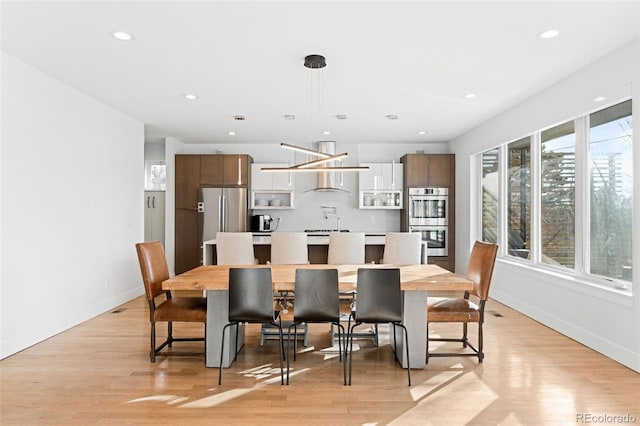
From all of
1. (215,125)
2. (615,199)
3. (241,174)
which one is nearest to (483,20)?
→ (615,199)

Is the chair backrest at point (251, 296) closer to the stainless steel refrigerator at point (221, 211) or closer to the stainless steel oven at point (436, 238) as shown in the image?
the stainless steel refrigerator at point (221, 211)

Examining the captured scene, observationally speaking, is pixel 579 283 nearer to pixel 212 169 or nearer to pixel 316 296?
pixel 316 296

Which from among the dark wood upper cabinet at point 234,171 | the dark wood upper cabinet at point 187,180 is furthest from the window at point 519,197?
the dark wood upper cabinet at point 187,180

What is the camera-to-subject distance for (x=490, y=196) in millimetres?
6258

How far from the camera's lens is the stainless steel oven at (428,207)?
745 centimetres

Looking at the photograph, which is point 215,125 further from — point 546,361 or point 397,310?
point 546,361

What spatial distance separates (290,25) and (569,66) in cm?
269

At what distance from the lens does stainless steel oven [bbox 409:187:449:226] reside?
7.45 metres

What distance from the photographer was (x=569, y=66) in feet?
12.3

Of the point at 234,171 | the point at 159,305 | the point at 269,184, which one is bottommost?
the point at 159,305

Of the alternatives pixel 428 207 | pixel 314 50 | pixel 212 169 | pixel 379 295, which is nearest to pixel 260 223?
pixel 212 169

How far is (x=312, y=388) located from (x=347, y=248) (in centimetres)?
193

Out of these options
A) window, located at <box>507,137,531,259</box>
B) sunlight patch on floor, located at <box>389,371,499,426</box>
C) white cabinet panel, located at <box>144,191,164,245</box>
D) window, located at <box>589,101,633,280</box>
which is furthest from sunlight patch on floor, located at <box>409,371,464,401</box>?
white cabinet panel, located at <box>144,191,164,245</box>

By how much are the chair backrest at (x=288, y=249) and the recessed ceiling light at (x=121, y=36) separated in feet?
7.70
